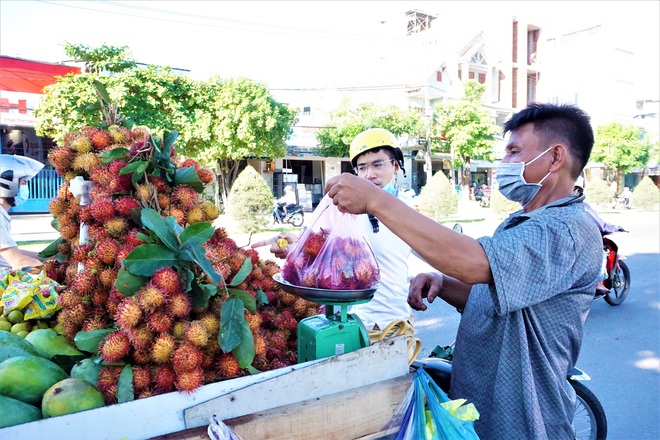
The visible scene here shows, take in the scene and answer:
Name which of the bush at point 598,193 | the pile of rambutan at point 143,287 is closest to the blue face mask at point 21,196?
the pile of rambutan at point 143,287

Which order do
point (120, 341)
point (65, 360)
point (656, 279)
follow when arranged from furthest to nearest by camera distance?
point (656, 279) < point (65, 360) < point (120, 341)

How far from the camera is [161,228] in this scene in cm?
130

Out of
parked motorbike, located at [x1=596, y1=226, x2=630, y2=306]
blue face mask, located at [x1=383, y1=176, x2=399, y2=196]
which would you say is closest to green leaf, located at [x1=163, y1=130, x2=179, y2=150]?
blue face mask, located at [x1=383, y1=176, x2=399, y2=196]

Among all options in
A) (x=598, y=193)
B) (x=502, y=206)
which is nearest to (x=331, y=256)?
(x=502, y=206)

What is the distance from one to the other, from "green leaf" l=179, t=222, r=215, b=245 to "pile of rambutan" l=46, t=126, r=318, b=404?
0.10 metres

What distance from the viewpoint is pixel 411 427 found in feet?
4.36

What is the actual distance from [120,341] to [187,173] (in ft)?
2.27

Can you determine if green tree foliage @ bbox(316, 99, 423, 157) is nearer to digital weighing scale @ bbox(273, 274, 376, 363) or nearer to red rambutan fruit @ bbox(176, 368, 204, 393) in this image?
digital weighing scale @ bbox(273, 274, 376, 363)

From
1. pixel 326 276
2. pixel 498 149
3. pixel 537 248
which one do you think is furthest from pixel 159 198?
pixel 498 149

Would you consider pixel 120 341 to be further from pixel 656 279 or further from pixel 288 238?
pixel 656 279

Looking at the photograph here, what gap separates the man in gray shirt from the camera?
1227 millimetres

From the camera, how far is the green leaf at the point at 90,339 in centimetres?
131

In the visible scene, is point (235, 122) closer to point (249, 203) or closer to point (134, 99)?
point (134, 99)

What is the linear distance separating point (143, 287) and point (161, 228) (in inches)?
6.7
